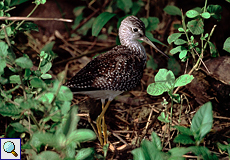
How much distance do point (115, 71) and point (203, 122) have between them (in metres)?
1.41

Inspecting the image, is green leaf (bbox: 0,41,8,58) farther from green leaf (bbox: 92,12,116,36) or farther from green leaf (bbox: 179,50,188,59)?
green leaf (bbox: 92,12,116,36)

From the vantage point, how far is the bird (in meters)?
3.26

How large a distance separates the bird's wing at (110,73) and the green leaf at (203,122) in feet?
4.25

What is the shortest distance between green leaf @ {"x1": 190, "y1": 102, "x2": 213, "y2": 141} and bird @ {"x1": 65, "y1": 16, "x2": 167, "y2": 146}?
4.25 ft

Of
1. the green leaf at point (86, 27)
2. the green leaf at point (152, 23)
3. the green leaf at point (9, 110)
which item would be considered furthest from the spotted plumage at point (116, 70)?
the green leaf at point (86, 27)

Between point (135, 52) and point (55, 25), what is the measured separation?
2444mm

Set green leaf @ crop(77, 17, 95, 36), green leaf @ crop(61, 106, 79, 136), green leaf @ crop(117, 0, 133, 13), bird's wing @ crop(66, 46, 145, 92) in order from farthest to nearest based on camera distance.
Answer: green leaf @ crop(77, 17, 95, 36)
green leaf @ crop(117, 0, 133, 13)
bird's wing @ crop(66, 46, 145, 92)
green leaf @ crop(61, 106, 79, 136)

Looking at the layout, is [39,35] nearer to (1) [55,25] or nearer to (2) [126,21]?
(1) [55,25]

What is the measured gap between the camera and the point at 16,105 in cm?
233

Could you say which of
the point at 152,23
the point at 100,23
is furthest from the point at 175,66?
the point at 100,23

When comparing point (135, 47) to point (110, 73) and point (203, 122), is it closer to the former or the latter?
point (110, 73)

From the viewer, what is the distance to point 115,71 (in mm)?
3379

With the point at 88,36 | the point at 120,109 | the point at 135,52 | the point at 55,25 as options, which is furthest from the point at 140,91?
the point at 55,25

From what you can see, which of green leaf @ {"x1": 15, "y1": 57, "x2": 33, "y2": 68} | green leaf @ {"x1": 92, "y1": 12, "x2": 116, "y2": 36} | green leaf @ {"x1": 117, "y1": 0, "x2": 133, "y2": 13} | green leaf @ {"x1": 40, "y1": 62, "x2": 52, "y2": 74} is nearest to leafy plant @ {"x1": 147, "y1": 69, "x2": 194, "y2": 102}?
green leaf @ {"x1": 40, "y1": 62, "x2": 52, "y2": 74}
